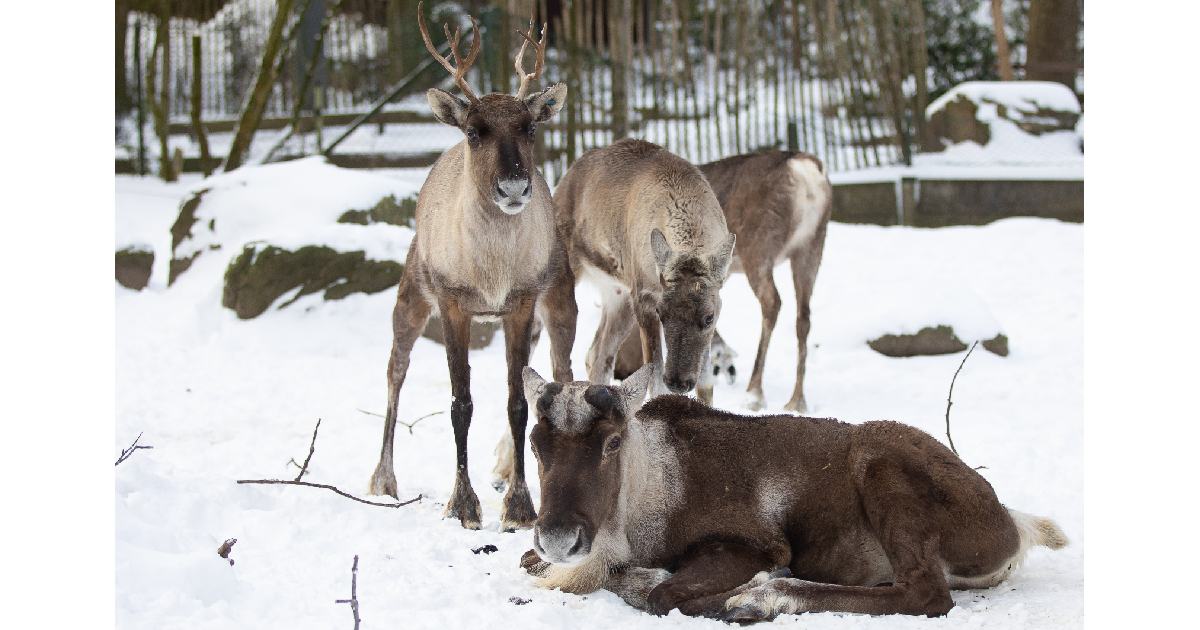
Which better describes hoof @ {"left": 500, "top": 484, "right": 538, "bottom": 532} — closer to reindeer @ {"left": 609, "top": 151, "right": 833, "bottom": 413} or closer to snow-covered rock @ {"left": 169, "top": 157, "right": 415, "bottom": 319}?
reindeer @ {"left": 609, "top": 151, "right": 833, "bottom": 413}

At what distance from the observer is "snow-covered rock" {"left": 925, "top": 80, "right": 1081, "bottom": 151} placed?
59.4 feet

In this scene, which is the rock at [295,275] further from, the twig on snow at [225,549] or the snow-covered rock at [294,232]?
the twig on snow at [225,549]

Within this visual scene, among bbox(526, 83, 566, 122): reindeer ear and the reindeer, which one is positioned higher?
bbox(526, 83, 566, 122): reindeer ear

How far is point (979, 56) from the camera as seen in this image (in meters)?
24.1

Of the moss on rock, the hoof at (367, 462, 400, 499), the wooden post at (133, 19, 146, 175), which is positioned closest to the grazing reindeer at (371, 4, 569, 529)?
the hoof at (367, 462, 400, 499)

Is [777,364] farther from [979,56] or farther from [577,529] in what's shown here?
[979,56]

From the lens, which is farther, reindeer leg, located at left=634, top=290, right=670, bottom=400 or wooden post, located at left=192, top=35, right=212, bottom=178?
wooden post, located at left=192, top=35, right=212, bottom=178

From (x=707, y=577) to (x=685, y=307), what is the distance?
2322mm

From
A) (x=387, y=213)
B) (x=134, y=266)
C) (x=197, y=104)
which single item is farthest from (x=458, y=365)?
(x=197, y=104)

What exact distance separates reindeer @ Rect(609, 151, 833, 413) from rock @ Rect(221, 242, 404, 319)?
3.26m

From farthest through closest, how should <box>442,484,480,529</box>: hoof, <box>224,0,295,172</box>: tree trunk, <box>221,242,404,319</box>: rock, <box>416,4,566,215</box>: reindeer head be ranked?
<box>224,0,295,172</box>: tree trunk
<box>221,242,404,319</box>: rock
<box>442,484,480,529</box>: hoof
<box>416,4,566,215</box>: reindeer head

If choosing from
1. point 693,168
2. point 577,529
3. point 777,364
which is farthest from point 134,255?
point 577,529

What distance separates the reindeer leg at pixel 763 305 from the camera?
985 cm

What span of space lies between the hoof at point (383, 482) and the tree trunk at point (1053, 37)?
16.5m
